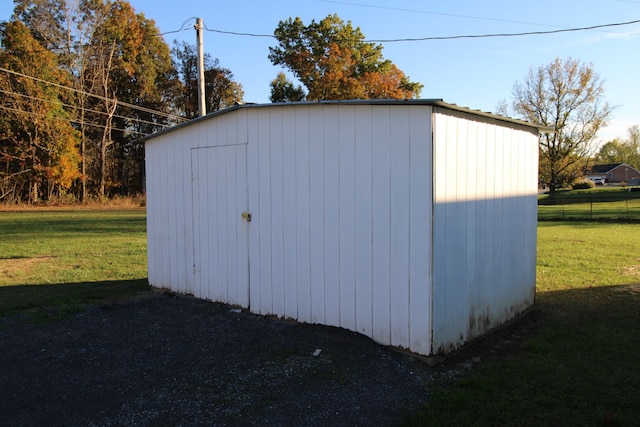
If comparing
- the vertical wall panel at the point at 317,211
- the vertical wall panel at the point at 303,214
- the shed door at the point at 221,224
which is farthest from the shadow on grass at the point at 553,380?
the shed door at the point at 221,224

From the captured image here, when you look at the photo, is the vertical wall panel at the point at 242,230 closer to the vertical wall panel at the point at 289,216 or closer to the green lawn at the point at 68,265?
the vertical wall panel at the point at 289,216

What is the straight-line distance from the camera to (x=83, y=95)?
3747cm

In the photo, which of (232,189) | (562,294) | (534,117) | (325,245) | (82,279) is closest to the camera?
(325,245)

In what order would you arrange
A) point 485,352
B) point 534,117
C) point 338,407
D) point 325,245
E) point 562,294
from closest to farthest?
point 338,407 → point 485,352 → point 325,245 → point 562,294 → point 534,117

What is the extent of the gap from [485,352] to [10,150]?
36314 mm

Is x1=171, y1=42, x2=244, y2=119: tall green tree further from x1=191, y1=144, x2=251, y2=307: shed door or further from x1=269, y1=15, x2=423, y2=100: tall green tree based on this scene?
x1=191, y1=144, x2=251, y2=307: shed door

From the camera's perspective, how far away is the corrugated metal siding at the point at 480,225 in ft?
15.1

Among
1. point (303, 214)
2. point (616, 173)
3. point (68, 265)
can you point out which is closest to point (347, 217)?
point (303, 214)

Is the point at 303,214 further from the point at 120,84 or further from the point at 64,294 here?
the point at 120,84

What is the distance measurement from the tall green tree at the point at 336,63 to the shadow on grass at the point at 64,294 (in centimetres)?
2713

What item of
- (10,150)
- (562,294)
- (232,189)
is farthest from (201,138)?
(10,150)

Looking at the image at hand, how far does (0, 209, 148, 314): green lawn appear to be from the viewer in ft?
24.9

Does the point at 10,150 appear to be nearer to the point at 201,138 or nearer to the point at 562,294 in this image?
the point at 201,138

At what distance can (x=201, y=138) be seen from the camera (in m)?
6.84
